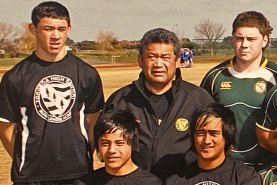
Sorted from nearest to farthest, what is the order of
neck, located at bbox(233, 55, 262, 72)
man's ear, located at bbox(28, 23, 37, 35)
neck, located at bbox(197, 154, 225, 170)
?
neck, located at bbox(197, 154, 225, 170) → man's ear, located at bbox(28, 23, 37, 35) → neck, located at bbox(233, 55, 262, 72)

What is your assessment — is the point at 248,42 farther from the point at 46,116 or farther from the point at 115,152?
the point at 46,116

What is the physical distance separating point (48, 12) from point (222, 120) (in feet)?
5.39

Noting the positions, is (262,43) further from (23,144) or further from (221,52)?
(221,52)

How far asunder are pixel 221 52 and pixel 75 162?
78617mm

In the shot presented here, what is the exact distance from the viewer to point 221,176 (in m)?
3.77

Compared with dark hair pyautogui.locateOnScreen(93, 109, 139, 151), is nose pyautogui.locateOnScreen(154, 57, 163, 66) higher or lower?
higher

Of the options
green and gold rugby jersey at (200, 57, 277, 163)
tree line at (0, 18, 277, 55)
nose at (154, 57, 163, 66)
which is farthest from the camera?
tree line at (0, 18, 277, 55)

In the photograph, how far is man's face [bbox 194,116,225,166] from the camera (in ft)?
12.3

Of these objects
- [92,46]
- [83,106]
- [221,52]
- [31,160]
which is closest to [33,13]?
[83,106]

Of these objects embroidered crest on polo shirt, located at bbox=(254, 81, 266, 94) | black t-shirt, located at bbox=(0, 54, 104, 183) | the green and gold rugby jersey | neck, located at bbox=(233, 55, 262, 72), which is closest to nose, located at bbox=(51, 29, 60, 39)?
black t-shirt, located at bbox=(0, 54, 104, 183)

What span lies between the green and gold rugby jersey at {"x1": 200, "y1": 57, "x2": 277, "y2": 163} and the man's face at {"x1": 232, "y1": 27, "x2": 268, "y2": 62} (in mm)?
190

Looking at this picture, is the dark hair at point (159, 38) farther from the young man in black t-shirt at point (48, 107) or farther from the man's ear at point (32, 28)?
the man's ear at point (32, 28)

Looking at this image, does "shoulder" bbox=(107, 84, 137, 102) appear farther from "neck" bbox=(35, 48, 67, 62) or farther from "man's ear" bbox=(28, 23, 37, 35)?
"man's ear" bbox=(28, 23, 37, 35)

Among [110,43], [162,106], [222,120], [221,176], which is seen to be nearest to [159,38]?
[162,106]
